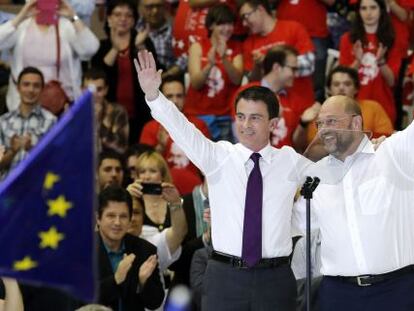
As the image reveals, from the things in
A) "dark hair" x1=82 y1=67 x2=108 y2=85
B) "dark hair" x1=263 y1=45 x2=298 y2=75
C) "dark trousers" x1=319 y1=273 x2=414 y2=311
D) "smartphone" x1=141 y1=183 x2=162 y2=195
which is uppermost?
"dark hair" x1=263 y1=45 x2=298 y2=75

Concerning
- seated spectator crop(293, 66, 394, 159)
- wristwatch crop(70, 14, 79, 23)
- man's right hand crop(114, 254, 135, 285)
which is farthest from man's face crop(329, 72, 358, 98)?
man's right hand crop(114, 254, 135, 285)

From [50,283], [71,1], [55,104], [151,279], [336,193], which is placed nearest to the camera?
[50,283]

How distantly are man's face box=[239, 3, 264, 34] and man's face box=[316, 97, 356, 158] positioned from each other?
398 centimetres

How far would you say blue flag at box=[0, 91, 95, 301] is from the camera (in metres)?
4.09

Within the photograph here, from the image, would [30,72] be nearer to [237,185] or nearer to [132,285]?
[132,285]

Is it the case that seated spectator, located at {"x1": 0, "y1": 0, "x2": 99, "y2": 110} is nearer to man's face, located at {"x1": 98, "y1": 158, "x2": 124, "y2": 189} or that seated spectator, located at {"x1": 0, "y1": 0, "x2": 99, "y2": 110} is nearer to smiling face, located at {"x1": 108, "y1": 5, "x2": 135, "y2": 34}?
smiling face, located at {"x1": 108, "y1": 5, "x2": 135, "y2": 34}

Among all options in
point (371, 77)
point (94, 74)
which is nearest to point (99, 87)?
point (94, 74)

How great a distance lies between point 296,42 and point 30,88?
82.3 inches

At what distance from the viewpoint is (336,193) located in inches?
252

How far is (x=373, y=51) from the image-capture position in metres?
10.6

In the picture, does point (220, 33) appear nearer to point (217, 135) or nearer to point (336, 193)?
point (217, 135)

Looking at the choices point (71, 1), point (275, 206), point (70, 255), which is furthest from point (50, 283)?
point (71, 1)

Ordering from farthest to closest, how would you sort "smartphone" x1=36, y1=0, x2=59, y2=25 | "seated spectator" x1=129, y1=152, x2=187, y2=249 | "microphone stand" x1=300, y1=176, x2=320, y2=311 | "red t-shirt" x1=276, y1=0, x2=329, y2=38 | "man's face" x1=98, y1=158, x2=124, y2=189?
"red t-shirt" x1=276, y1=0, x2=329, y2=38, "smartphone" x1=36, y1=0, x2=59, y2=25, "man's face" x1=98, y1=158, x2=124, y2=189, "seated spectator" x1=129, y1=152, x2=187, y2=249, "microphone stand" x1=300, y1=176, x2=320, y2=311

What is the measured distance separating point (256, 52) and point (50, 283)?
649 centimetres
